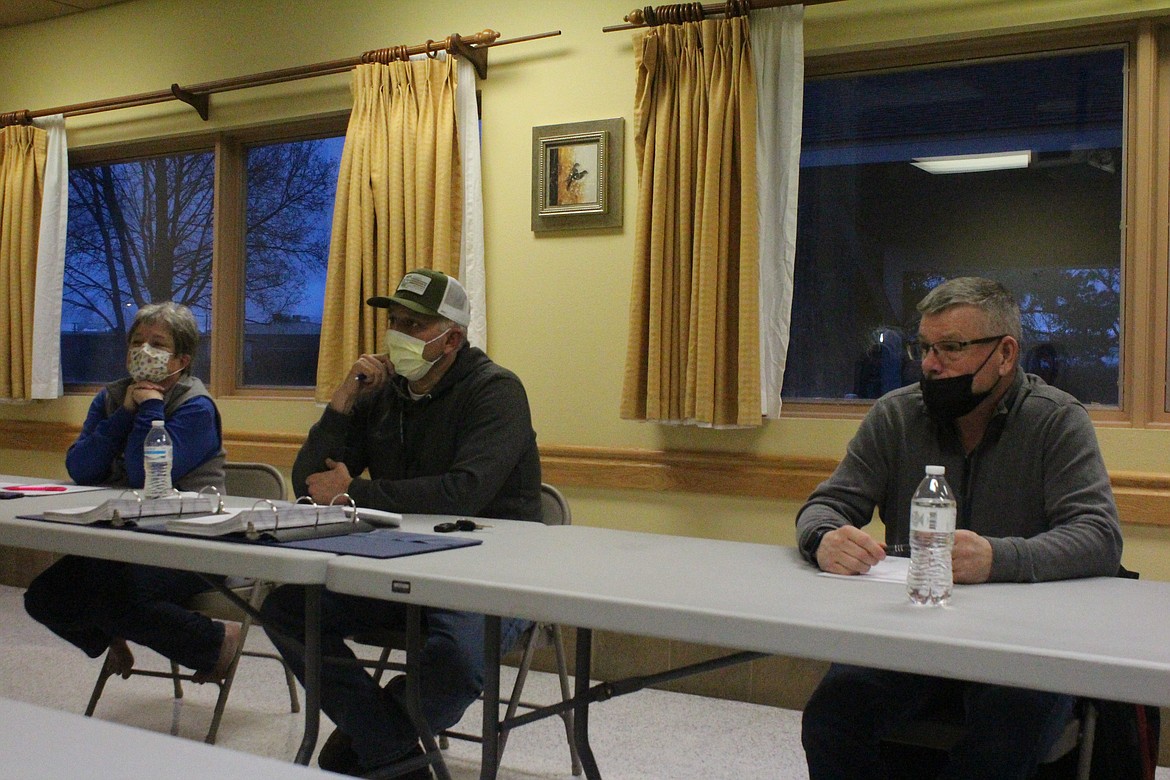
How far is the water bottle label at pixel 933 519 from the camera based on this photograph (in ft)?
4.78

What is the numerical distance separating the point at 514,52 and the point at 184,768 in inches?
133

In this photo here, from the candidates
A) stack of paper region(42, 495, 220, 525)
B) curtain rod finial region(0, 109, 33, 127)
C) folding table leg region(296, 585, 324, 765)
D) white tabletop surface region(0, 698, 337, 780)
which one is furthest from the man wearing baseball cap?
curtain rod finial region(0, 109, 33, 127)

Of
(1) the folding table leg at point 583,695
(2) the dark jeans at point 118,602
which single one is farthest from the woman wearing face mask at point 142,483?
(1) the folding table leg at point 583,695

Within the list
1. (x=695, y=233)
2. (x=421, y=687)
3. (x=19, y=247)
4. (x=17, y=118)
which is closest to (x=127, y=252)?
(x=19, y=247)

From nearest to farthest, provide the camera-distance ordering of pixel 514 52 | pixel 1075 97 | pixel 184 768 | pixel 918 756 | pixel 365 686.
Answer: pixel 184 768 → pixel 918 756 → pixel 365 686 → pixel 1075 97 → pixel 514 52

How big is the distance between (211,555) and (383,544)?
30 cm

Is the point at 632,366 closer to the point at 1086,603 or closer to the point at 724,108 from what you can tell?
the point at 724,108

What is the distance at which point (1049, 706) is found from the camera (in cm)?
156

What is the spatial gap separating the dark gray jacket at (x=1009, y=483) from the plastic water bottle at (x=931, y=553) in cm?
18

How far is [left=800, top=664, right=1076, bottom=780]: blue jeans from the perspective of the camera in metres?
1.55

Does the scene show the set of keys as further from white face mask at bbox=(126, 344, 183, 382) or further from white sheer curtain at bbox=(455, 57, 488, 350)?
white sheer curtain at bbox=(455, 57, 488, 350)

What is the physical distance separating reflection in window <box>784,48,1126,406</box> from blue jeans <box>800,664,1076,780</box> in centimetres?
169

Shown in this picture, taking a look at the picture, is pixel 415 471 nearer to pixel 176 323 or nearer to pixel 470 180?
pixel 176 323

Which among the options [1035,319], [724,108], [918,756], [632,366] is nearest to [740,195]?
[724,108]
